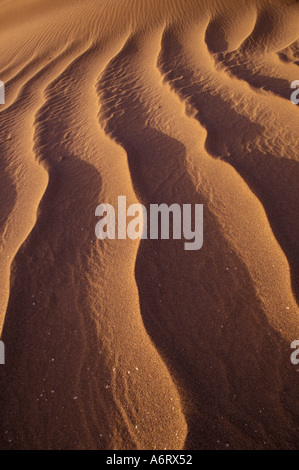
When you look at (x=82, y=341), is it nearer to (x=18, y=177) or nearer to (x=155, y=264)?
(x=155, y=264)

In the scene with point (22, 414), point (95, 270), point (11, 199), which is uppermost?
point (11, 199)

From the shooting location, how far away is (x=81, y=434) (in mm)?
1064

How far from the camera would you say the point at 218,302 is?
133cm

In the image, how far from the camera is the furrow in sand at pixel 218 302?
1.05 meters

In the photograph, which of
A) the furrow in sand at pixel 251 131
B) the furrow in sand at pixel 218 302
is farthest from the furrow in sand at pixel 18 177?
the furrow in sand at pixel 251 131

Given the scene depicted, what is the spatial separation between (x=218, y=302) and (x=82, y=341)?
22.9 inches

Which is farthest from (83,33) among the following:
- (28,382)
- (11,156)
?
(28,382)

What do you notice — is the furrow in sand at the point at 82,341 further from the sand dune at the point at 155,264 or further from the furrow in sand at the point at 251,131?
the furrow in sand at the point at 251,131

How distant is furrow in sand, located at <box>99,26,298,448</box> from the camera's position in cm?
105

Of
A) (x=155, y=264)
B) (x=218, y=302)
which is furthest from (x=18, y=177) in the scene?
(x=218, y=302)

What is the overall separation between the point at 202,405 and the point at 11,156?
2083mm

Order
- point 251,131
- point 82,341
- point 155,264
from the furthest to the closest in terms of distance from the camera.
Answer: point 251,131
point 155,264
point 82,341
